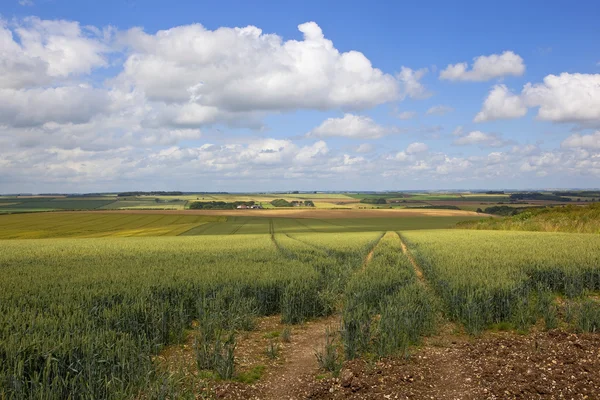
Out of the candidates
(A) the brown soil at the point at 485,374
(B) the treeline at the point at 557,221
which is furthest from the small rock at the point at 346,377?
(B) the treeline at the point at 557,221

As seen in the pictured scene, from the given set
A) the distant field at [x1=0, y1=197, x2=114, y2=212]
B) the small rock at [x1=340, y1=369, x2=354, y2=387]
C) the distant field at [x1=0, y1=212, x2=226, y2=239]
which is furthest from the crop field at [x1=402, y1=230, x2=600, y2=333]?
the distant field at [x1=0, y1=197, x2=114, y2=212]

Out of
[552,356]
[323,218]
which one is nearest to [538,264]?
[552,356]

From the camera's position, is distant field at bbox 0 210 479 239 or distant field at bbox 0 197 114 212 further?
distant field at bbox 0 197 114 212

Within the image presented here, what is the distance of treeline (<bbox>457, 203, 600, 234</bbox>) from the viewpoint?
44112 millimetres

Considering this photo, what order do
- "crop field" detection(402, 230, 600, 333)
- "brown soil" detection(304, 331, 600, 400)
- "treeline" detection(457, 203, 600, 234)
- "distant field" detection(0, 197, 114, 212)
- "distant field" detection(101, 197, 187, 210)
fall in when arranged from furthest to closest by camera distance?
"distant field" detection(101, 197, 187, 210), "distant field" detection(0, 197, 114, 212), "treeline" detection(457, 203, 600, 234), "crop field" detection(402, 230, 600, 333), "brown soil" detection(304, 331, 600, 400)

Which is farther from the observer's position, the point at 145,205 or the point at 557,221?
the point at 145,205

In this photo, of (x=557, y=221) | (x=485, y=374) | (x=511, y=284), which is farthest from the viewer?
(x=557, y=221)

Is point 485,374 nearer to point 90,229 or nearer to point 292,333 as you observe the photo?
point 292,333

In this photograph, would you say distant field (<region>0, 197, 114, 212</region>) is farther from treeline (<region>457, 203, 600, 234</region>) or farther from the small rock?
the small rock

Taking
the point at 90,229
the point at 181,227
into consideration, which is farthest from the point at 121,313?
the point at 90,229

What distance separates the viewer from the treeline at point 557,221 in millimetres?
44112

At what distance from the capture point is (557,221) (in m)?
49.8

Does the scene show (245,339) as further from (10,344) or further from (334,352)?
(10,344)

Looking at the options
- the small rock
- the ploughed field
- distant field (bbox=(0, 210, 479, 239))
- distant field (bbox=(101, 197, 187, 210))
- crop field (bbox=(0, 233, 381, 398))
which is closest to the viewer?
crop field (bbox=(0, 233, 381, 398))
